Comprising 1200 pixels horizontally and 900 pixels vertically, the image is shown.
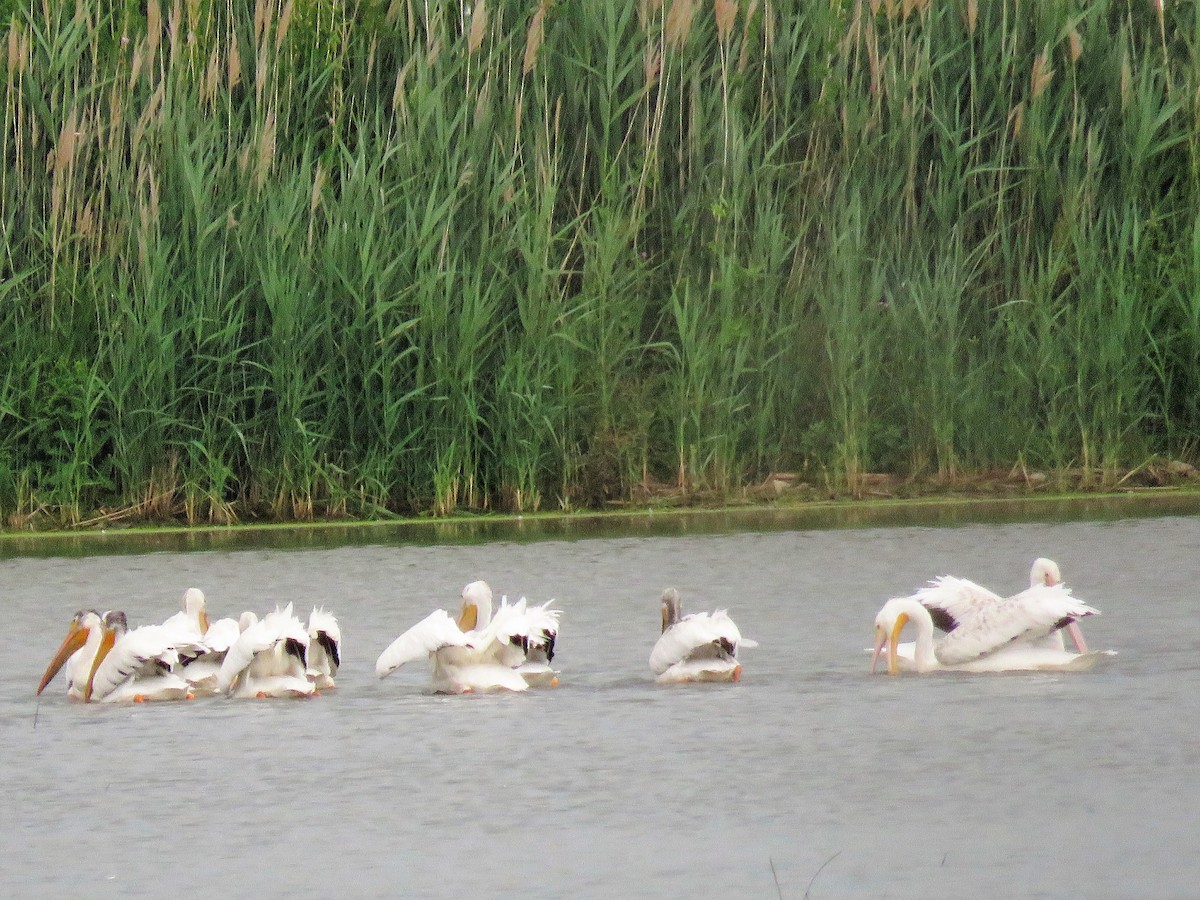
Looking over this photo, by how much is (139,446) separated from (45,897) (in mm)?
7860

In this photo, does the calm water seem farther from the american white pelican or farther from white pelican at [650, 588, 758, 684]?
the american white pelican

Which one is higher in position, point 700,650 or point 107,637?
point 107,637

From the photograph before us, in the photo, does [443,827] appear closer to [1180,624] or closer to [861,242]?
[1180,624]

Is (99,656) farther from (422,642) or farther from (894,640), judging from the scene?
(894,640)

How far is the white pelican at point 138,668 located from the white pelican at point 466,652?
77 centimetres

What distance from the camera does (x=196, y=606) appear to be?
948 centimetres

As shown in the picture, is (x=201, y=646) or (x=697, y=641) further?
(x=201, y=646)

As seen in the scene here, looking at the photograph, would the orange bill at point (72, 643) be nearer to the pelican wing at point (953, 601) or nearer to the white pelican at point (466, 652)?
the white pelican at point (466, 652)

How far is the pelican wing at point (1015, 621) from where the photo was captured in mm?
8617

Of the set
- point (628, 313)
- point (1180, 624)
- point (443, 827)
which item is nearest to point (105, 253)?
point (628, 313)

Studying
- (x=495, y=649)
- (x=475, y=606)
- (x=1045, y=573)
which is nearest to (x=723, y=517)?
(x=1045, y=573)

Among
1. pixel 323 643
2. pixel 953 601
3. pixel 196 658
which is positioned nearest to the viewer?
pixel 323 643

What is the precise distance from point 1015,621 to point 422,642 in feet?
7.10

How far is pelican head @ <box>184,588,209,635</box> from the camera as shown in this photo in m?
9.41
